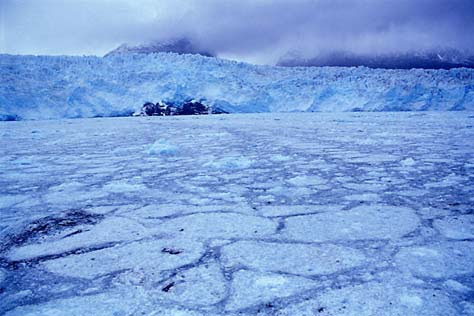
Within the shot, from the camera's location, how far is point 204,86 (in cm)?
1895

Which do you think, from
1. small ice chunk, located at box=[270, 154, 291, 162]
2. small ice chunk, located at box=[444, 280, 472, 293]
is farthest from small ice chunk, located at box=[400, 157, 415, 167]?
small ice chunk, located at box=[444, 280, 472, 293]

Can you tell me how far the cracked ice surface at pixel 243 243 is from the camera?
3.40 feet

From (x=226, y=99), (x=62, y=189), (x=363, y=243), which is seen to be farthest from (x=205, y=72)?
(x=363, y=243)

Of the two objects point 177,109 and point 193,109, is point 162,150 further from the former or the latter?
point 177,109

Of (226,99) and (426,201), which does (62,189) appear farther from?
(226,99)

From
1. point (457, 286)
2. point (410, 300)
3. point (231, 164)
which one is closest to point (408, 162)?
point (231, 164)

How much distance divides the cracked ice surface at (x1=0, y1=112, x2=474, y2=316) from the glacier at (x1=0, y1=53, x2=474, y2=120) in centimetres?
1631

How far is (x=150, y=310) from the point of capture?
1.00 meters

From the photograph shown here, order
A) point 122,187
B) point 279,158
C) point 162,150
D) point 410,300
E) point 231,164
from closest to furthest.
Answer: point 410,300 → point 122,187 → point 231,164 → point 279,158 → point 162,150

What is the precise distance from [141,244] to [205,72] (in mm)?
17932

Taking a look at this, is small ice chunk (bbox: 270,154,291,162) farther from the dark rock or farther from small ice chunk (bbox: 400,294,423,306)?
the dark rock

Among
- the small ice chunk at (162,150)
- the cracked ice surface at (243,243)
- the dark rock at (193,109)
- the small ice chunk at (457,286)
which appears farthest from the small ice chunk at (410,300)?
the dark rock at (193,109)

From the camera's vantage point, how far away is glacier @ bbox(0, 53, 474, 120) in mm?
17234

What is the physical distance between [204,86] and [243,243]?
59.4 feet
